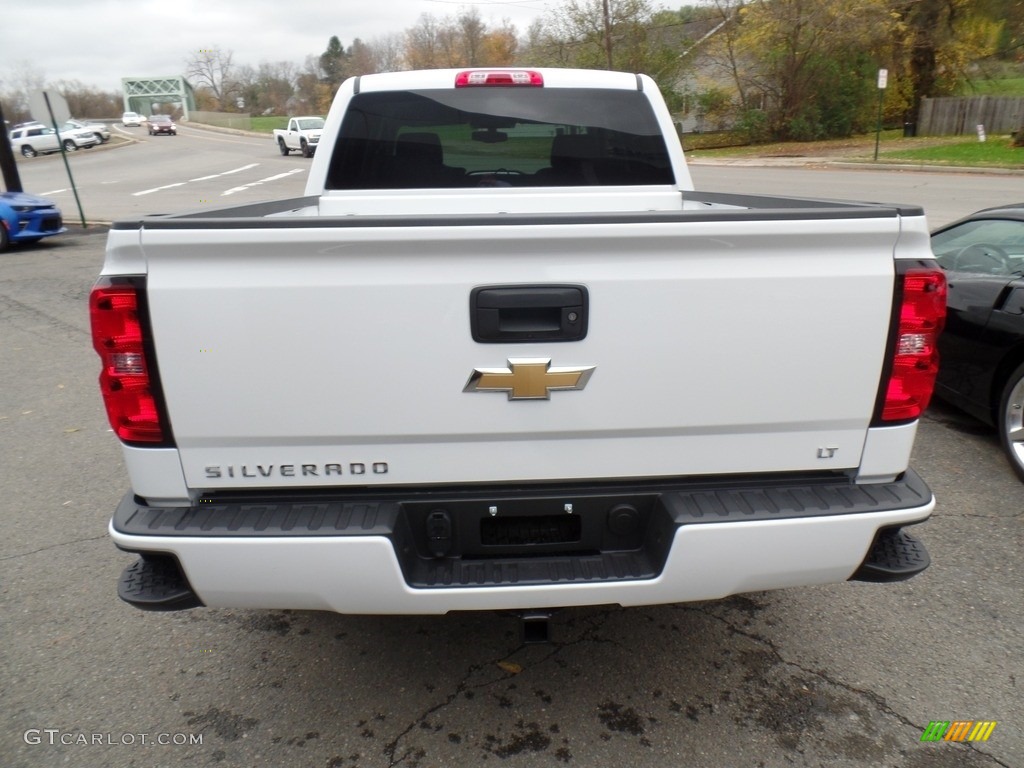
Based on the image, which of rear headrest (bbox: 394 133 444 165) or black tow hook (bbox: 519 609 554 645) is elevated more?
rear headrest (bbox: 394 133 444 165)

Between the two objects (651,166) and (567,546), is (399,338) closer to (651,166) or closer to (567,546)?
(567,546)

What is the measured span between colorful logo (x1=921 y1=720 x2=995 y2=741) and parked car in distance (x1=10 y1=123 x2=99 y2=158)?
52.9 metres

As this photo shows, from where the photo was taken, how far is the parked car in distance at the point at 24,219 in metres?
13.9

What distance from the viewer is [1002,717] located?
8.79 ft

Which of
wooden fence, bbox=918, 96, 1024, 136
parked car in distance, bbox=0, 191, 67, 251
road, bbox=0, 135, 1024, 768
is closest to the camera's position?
road, bbox=0, 135, 1024, 768

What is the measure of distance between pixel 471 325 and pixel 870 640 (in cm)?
224

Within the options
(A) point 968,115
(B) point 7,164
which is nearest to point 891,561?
(B) point 7,164

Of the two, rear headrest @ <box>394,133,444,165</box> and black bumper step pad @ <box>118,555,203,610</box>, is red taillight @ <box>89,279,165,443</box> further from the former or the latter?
rear headrest @ <box>394,133,444,165</box>

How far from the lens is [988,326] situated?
4695 mm

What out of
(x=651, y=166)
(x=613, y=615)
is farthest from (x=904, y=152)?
(x=613, y=615)

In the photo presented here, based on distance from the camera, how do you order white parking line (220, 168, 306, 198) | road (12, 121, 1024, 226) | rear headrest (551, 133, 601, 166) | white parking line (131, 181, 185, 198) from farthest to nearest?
white parking line (131, 181, 185, 198) < white parking line (220, 168, 306, 198) < road (12, 121, 1024, 226) < rear headrest (551, 133, 601, 166)

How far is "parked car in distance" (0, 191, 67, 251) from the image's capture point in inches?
547

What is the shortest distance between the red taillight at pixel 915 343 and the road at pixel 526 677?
3.86 ft

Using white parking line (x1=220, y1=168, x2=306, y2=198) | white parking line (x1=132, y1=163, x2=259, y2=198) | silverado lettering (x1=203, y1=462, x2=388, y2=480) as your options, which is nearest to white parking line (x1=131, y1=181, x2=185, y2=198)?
white parking line (x1=132, y1=163, x2=259, y2=198)
